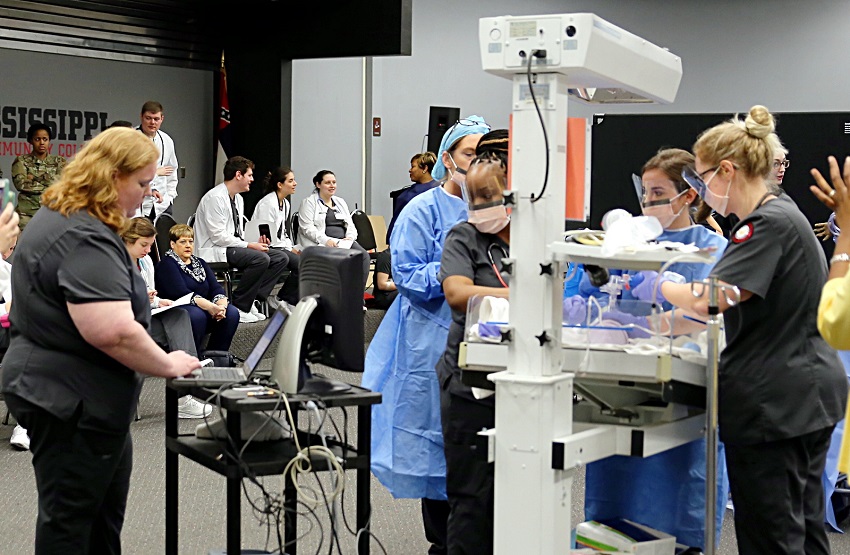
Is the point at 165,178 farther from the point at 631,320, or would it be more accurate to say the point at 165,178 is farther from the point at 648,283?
the point at 631,320

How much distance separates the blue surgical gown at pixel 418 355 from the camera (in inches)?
129

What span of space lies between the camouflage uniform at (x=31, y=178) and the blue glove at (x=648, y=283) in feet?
21.2

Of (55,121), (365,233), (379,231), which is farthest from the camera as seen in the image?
(379,231)

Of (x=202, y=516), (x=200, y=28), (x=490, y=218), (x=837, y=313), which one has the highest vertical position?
(x=200, y=28)

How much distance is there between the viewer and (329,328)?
107 inches

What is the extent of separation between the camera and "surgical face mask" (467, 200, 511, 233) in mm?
2771

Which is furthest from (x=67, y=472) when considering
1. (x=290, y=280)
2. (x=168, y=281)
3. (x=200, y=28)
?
(x=200, y=28)

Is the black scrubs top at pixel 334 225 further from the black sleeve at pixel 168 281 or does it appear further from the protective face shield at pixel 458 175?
the protective face shield at pixel 458 175

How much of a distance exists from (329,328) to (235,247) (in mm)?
5628

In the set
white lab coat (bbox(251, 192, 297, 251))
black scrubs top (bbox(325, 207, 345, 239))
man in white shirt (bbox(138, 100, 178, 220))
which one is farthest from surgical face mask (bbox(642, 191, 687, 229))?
black scrubs top (bbox(325, 207, 345, 239))

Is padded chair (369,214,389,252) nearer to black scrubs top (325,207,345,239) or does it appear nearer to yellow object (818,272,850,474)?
black scrubs top (325,207,345,239)

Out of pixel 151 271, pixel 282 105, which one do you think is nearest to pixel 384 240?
pixel 282 105

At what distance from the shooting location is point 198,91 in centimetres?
1078

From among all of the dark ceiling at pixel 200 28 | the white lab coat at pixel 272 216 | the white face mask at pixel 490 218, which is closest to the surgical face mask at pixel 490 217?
the white face mask at pixel 490 218
